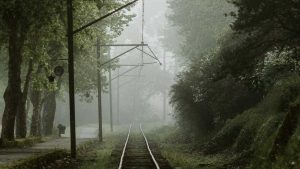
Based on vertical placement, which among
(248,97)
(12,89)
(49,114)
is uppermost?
(12,89)

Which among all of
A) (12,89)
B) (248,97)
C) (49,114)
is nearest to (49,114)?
(49,114)

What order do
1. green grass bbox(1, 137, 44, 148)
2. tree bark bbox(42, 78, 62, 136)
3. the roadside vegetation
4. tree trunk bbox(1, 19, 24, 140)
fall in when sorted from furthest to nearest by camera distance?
tree bark bbox(42, 78, 62, 136) → tree trunk bbox(1, 19, 24, 140) → green grass bbox(1, 137, 44, 148) → the roadside vegetation

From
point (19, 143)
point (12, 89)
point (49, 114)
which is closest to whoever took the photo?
point (19, 143)

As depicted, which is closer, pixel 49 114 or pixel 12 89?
pixel 12 89

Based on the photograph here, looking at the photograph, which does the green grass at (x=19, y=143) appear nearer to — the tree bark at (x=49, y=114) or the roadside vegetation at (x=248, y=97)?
the roadside vegetation at (x=248, y=97)

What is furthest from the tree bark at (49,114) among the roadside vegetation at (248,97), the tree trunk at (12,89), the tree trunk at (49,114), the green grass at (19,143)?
A: the tree trunk at (12,89)

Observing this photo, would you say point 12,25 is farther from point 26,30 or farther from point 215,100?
point 215,100

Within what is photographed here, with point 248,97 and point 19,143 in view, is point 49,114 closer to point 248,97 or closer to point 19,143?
point 19,143

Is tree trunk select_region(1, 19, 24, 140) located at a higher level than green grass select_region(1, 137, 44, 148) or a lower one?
higher

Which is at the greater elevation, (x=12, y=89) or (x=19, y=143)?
→ (x=12, y=89)

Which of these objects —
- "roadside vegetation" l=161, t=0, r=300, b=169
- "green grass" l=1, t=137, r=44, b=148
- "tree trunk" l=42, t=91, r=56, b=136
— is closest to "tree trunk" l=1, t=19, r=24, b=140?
"green grass" l=1, t=137, r=44, b=148

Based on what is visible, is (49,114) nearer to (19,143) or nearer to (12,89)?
(12,89)

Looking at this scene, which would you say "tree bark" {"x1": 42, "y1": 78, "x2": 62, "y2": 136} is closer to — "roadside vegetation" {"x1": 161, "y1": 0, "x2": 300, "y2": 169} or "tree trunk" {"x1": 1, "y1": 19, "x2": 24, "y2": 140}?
"roadside vegetation" {"x1": 161, "y1": 0, "x2": 300, "y2": 169}

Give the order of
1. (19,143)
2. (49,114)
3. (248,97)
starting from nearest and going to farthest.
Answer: (19,143), (248,97), (49,114)
